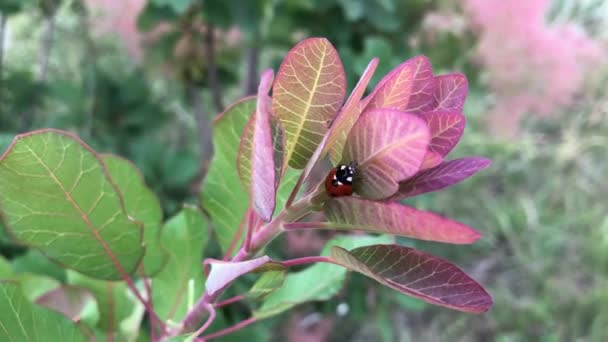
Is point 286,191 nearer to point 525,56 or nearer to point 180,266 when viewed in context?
point 180,266

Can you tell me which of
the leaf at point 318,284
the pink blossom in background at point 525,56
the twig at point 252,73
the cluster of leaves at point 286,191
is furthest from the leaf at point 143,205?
the pink blossom in background at point 525,56

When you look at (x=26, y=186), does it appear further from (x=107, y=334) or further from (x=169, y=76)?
(x=169, y=76)

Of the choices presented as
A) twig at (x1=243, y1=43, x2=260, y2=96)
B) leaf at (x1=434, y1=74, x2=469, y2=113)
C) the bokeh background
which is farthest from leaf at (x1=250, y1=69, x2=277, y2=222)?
twig at (x1=243, y1=43, x2=260, y2=96)

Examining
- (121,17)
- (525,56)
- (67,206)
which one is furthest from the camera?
(525,56)

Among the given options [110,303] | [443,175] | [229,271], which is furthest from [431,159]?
[110,303]

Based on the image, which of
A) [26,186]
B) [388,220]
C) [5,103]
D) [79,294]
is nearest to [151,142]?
[5,103]
